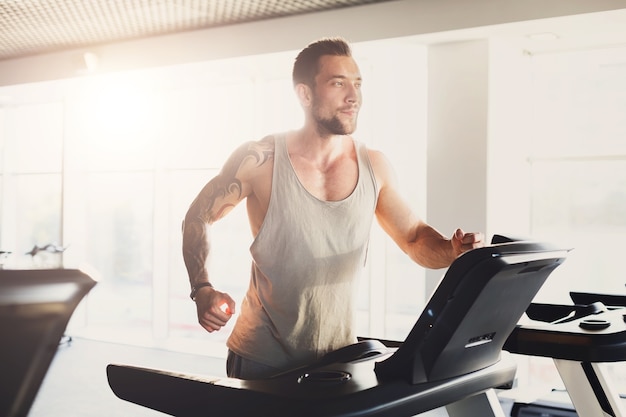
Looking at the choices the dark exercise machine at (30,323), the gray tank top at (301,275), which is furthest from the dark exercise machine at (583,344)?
the dark exercise machine at (30,323)

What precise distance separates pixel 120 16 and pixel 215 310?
443cm

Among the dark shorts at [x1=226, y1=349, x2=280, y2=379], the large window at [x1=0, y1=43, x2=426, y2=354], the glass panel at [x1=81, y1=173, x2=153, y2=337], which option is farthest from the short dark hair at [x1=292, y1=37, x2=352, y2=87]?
the glass panel at [x1=81, y1=173, x2=153, y2=337]

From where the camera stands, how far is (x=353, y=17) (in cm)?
467

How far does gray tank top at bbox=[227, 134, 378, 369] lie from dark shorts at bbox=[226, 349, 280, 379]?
1 centimetres

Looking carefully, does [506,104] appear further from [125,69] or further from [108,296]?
[108,296]

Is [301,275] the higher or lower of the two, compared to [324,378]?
higher

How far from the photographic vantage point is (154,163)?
6891 millimetres

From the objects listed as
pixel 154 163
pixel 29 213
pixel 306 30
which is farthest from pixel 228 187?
pixel 29 213

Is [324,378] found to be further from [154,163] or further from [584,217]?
[154,163]

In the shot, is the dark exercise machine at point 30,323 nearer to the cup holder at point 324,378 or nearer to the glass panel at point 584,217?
the cup holder at point 324,378

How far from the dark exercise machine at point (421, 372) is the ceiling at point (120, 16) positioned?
375 centimetres

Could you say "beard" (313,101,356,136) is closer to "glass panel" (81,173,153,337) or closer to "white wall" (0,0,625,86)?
"white wall" (0,0,625,86)

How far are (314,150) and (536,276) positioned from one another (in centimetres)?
65

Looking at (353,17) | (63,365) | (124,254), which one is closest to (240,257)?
(124,254)
